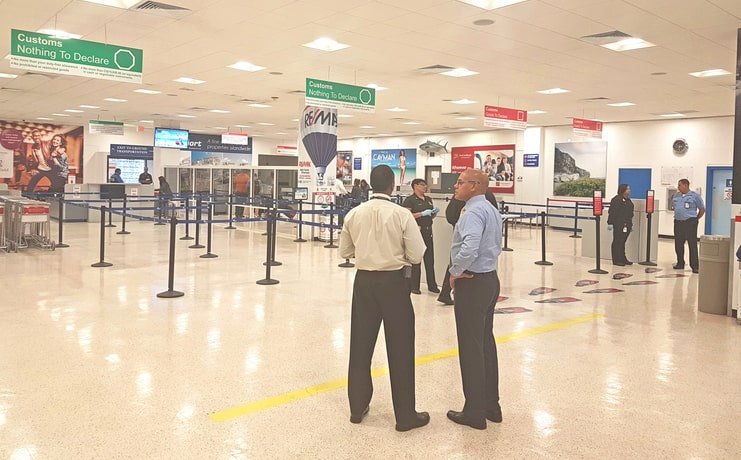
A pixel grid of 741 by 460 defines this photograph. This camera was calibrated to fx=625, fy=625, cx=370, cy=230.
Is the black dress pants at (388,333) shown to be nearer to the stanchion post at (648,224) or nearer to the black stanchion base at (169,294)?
the black stanchion base at (169,294)

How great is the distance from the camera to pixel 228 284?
9.23 metres

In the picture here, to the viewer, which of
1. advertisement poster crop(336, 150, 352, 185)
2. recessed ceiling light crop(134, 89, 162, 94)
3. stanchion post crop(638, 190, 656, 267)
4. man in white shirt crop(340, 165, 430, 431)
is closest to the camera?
man in white shirt crop(340, 165, 430, 431)

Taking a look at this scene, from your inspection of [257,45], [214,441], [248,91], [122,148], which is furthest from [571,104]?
[122,148]

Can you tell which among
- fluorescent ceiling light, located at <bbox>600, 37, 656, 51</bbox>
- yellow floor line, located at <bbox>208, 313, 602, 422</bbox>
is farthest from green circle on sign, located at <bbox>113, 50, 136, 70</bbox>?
fluorescent ceiling light, located at <bbox>600, 37, 656, 51</bbox>

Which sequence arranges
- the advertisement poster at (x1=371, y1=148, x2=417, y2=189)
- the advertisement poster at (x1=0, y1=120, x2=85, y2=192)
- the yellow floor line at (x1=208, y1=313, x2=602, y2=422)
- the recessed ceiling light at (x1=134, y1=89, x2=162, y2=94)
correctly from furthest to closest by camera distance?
the advertisement poster at (x1=371, y1=148, x2=417, y2=189)
the advertisement poster at (x1=0, y1=120, x2=85, y2=192)
the recessed ceiling light at (x1=134, y1=89, x2=162, y2=94)
the yellow floor line at (x1=208, y1=313, x2=602, y2=422)

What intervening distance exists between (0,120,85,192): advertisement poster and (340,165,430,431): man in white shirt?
88.4ft

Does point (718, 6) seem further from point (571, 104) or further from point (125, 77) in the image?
point (571, 104)

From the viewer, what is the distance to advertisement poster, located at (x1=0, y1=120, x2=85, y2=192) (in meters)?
27.0

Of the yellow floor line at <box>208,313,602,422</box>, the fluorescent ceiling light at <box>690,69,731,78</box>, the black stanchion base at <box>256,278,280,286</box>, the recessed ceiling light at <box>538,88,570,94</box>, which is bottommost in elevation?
the yellow floor line at <box>208,313,602,422</box>

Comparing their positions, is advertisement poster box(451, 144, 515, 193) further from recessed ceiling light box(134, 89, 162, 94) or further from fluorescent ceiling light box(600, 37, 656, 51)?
fluorescent ceiling light box(600, 37, 656, 51)

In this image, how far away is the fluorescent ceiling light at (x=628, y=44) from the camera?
30.5ft

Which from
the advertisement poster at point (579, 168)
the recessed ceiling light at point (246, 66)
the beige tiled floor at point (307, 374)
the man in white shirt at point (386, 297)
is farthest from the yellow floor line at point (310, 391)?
the advertisement poster at point (579, 168)

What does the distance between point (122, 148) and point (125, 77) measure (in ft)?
72.1

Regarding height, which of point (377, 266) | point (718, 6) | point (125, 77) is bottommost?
point (377, 266)
